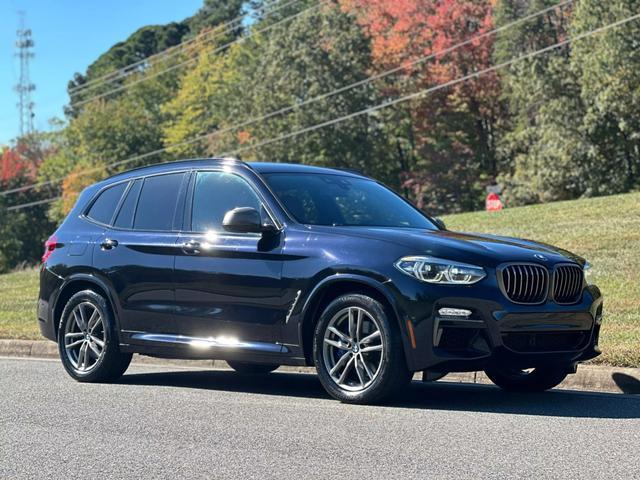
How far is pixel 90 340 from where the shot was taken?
32.2 feet

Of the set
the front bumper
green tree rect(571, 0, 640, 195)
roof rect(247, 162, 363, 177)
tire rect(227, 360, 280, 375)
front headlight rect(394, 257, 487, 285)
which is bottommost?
tire rect(227, 360, 280, 375)

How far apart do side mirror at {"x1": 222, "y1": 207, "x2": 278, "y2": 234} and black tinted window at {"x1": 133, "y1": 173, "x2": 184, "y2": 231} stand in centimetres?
113

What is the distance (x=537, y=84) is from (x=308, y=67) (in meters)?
13.4

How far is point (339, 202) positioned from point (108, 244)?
7.49ft

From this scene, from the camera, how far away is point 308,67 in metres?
57.6

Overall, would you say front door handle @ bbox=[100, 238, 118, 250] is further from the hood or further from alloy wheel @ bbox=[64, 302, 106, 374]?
the hood

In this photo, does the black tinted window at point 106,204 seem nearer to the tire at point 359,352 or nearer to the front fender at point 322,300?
the front fender at point 322,300

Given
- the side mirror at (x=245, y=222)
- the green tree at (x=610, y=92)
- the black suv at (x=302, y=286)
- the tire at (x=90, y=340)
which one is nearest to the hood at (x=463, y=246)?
the black suv at (x=302, y=286)

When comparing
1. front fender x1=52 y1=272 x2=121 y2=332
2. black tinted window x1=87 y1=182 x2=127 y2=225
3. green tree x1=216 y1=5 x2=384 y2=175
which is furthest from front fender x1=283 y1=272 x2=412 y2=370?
green tree x1=216 y1=5 x2=384 y2=175

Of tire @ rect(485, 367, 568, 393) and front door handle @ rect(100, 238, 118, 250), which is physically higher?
front door handle @ rect(100, 238, 118, 250)

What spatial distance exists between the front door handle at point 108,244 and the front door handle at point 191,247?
0.98 m

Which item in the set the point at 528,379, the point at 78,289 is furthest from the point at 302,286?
the point at 78,289

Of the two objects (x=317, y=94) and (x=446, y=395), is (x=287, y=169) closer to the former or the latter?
(x=446, y=395)

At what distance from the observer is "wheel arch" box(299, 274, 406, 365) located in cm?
757
